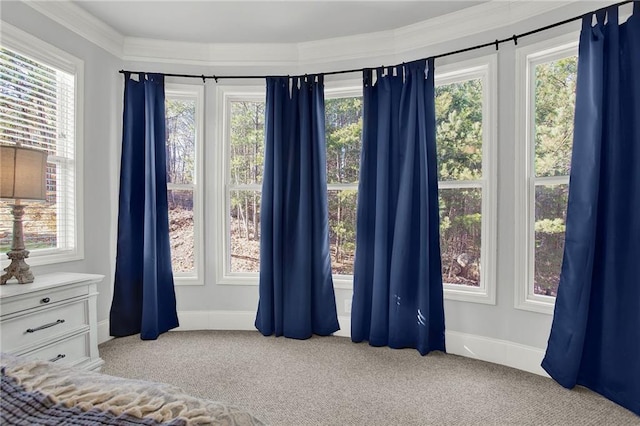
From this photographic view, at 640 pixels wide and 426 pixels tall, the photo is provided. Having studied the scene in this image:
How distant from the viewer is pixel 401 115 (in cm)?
314

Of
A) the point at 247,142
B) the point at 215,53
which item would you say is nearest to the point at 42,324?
the point at 247,142

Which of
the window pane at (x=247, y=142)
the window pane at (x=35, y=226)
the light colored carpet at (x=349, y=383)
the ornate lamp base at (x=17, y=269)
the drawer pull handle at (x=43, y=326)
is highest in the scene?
the window pane at (x=247, y=142)

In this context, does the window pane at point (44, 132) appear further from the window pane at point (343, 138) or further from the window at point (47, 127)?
the window pane at point (343, 138)

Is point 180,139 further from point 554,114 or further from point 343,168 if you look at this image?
point 554,114

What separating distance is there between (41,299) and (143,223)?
48.0 inches

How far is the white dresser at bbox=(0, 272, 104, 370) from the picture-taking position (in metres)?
2.08

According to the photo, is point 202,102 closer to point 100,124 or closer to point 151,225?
point 100,124

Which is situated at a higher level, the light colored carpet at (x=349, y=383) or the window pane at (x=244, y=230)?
the window pane at (x=244, y=230)

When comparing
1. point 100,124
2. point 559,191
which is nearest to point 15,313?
point 100,124

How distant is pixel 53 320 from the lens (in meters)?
2.31

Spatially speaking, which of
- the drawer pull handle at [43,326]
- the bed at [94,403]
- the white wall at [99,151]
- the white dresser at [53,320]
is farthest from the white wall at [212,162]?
the bed at [94,403]

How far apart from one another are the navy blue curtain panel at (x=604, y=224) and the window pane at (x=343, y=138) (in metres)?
1.66

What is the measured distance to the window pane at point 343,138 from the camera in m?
3.50

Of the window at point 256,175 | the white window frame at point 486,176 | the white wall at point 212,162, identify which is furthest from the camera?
the window at point 256,175
